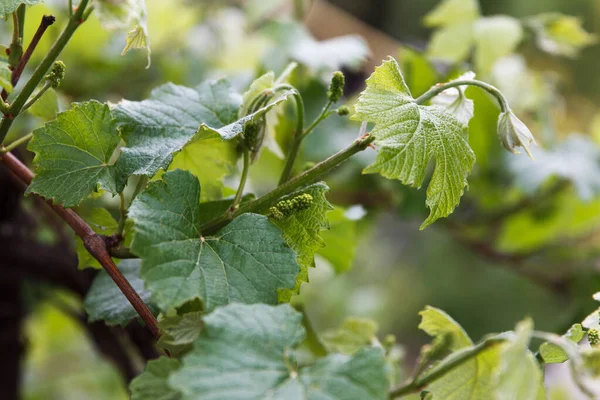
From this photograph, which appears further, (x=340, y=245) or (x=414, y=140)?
(x=340, y=245)

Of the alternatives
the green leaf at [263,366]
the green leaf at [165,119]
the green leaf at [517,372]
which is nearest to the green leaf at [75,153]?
the green leaf at [165,119]

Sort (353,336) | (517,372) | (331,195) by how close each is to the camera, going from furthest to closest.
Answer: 1. (331,195)
2. (353,336)
3. (517,372)

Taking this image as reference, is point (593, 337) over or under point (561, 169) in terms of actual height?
over

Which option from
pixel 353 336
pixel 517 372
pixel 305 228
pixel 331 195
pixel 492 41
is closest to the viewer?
pixel 517 372

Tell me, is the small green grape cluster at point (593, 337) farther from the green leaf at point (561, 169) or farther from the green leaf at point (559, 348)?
the green leaf at point (561, 169)

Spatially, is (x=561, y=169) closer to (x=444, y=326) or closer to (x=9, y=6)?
(x=444, y=326)

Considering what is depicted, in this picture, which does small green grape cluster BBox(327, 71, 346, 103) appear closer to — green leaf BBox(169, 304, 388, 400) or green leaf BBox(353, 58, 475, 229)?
green leaf BBox(353, 58, 475, 229)

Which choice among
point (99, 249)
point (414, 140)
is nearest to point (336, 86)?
point (414, 140)
